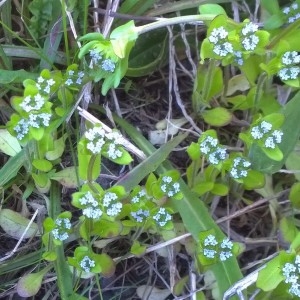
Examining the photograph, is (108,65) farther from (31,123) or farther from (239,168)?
(239,168)

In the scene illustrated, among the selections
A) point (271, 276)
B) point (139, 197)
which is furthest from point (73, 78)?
point (271, 276)

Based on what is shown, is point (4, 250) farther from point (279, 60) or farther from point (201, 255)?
point (279, 60)

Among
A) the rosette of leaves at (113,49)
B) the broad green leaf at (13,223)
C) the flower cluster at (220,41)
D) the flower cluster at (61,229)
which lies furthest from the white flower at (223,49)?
the broad green leaf at (13,223)

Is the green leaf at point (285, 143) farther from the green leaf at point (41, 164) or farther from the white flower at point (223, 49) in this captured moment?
the green leaf at point (41, 164)

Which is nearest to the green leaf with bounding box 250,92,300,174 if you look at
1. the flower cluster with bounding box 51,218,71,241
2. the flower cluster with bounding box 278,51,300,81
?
the flower cluster with bounding box 278,51,300,81

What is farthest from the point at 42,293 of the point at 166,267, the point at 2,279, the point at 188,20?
the point at 188,20

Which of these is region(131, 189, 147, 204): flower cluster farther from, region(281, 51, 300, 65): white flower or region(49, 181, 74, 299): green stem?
Result: region(281, 51, 300, 65): white flower
